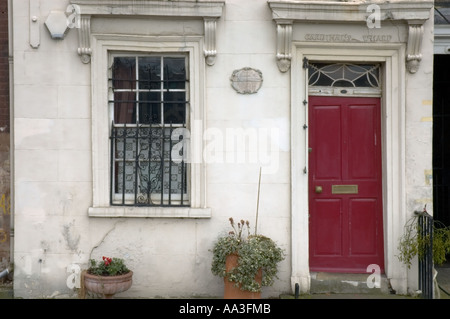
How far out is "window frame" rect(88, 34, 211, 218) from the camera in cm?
698

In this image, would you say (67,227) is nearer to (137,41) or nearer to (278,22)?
(137,41)

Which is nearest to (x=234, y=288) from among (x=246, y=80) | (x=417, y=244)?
(x=417, y=244)

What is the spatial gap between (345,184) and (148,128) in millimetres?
2574

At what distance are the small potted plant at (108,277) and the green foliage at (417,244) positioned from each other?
3268 mm

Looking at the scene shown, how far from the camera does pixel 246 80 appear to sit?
7.00 meters

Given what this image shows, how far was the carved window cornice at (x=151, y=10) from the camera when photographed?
6.86 m

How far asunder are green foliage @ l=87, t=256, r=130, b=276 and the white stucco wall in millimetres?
294

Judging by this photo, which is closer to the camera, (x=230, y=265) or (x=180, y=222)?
(x=230, y=265)

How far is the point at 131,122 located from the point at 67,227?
1510 mm

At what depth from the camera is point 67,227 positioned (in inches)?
277

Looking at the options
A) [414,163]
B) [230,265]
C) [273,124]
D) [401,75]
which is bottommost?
[230,265]

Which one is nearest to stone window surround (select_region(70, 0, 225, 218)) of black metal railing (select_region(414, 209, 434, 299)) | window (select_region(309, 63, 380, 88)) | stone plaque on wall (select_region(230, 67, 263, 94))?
stone plaque on wall (select_region(230, 67, 263, 94))

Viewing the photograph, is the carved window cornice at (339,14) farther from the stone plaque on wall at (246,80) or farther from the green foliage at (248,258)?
the green foliage at (248,258)

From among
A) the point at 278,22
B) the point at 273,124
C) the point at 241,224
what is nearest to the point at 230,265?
the point at 241,224
